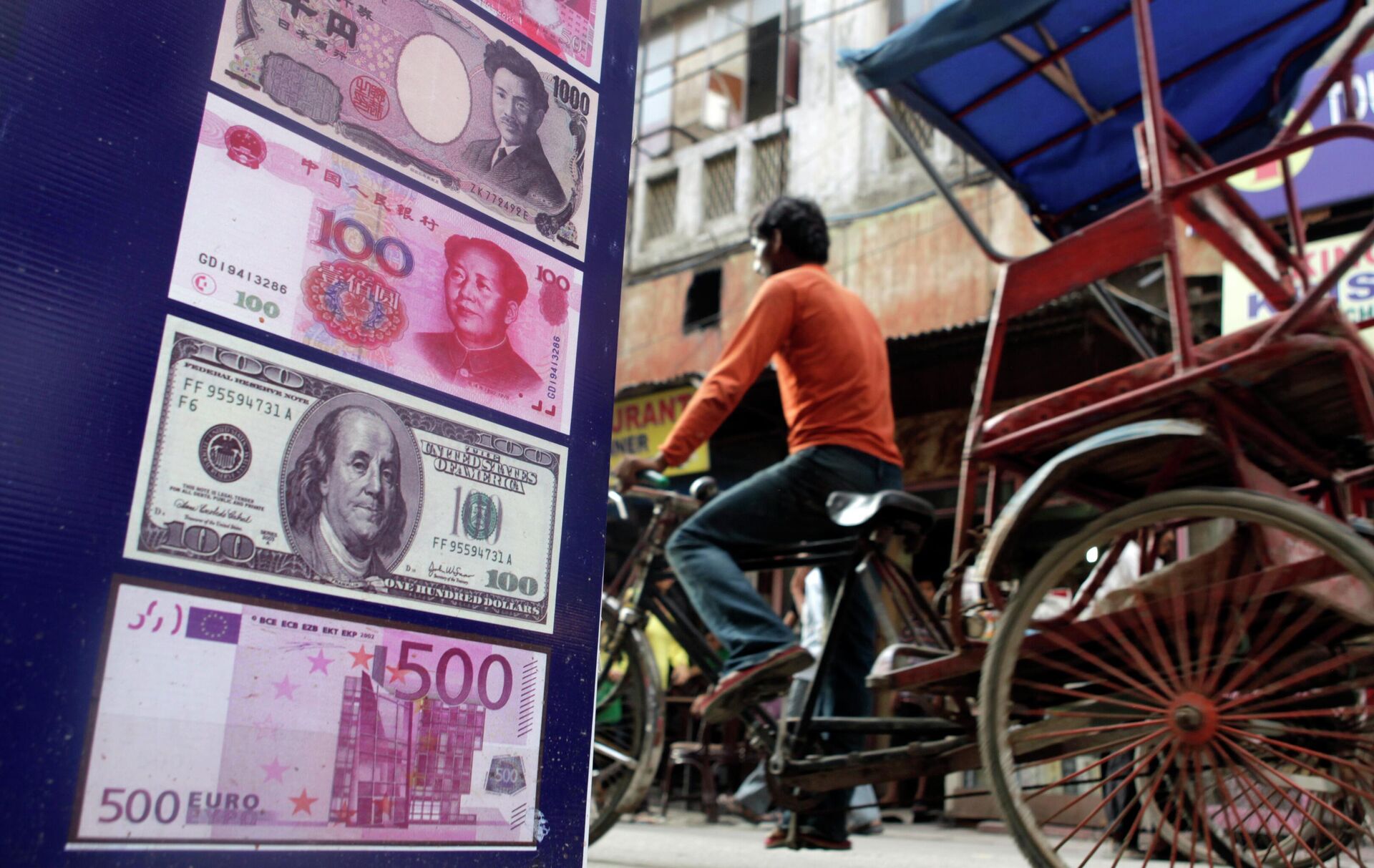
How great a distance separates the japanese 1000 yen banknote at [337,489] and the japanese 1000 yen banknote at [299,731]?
0.19 ft

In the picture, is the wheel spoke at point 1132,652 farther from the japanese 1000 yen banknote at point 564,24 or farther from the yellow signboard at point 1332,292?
the yellow signboard at point 1332,292

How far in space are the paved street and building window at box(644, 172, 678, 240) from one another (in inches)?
294

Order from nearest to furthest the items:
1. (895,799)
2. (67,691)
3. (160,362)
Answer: (67,691) → (160,362) → (895,799)

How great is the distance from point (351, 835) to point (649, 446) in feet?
26.2

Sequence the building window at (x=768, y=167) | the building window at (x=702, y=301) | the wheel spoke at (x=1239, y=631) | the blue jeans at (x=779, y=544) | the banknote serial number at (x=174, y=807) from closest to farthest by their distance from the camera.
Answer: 1. the banknote serial number at (x=174, y=807)
2. the wheel spoke at (x=1239, y=631)
3. the blue jeans at (x=779, y=544)
4. the building window at (x=702, y=301)
5. the building window at (x=768, y=167)

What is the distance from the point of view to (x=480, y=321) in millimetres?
1625

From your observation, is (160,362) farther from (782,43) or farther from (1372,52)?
(782,43)

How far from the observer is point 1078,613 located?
246 cm

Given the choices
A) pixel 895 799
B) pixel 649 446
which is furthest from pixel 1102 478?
pixel 649 446

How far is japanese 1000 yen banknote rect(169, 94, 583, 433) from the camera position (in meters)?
1.34

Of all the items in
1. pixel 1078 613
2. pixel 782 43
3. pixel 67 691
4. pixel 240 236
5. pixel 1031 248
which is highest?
pixel 782 43

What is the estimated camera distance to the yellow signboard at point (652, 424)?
912cm

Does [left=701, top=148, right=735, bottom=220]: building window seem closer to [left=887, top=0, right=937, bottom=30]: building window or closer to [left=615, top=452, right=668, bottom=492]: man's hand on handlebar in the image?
[left=887, top=0, right=937, bottom=30]: building window

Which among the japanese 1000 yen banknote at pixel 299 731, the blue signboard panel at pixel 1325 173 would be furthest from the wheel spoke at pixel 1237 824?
the blue signboard panel at pixel 1325 173
